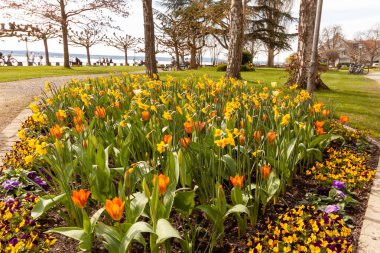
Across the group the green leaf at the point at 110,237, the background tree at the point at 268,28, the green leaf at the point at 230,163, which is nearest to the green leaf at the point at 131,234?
the green leaf at the point at 110,237

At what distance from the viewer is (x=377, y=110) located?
7.71 metres

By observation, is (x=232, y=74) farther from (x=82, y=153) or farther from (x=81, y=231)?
(x=81, y=231)

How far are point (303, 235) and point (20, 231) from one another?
1.98m

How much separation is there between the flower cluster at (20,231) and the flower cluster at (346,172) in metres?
2.37

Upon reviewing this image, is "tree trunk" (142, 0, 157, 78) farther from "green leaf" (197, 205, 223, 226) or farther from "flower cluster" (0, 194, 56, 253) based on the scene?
"green leaf" (197, 205, 223, 226)

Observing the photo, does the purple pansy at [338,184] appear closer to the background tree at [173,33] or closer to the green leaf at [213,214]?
the green leaf at [213,214]

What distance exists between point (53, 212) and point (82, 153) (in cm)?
62

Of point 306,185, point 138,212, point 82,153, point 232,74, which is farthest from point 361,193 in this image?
point 232,74

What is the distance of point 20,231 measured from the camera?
2.27 m

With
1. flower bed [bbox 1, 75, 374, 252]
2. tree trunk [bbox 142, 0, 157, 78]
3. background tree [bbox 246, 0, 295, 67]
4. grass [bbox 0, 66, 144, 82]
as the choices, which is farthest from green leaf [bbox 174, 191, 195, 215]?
background tree [bbox 246, 0, 295, 67]

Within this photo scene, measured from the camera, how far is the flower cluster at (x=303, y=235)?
6.71 feet

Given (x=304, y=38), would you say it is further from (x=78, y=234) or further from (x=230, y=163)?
(x=78, y=234)

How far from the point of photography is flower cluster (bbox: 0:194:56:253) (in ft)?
6.66

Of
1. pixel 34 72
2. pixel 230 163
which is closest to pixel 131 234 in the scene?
pixel 230 163
